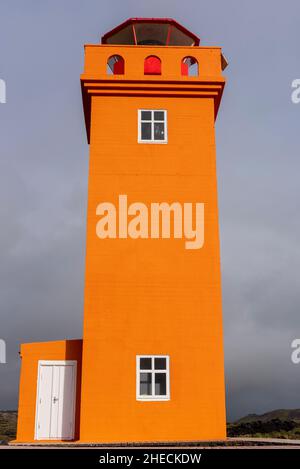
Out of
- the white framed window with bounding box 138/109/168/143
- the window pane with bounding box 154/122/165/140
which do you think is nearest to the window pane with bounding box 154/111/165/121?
the white framed window with bounding box 138/109/168/143

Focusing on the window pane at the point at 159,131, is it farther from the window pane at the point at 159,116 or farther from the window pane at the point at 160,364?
the window pane at the point at 160,364

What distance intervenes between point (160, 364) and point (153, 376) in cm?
42

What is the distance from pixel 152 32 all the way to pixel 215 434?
1509 centimetres

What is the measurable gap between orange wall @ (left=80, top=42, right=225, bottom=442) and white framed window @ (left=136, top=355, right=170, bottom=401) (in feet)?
0.55

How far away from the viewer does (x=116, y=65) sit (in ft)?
73.0

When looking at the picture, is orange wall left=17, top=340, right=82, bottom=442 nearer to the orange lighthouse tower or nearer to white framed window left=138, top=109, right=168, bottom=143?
the orange lighthouse tower

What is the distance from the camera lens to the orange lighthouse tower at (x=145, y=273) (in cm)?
1805

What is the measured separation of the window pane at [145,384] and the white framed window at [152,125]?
798 cm

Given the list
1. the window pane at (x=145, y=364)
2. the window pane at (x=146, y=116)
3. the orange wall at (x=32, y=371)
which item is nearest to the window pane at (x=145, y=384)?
the window pane at (x=145, y=364)

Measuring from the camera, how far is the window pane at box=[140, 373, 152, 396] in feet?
59.6

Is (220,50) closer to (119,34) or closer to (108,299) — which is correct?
(119,34)

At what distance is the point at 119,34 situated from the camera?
23391 mm
